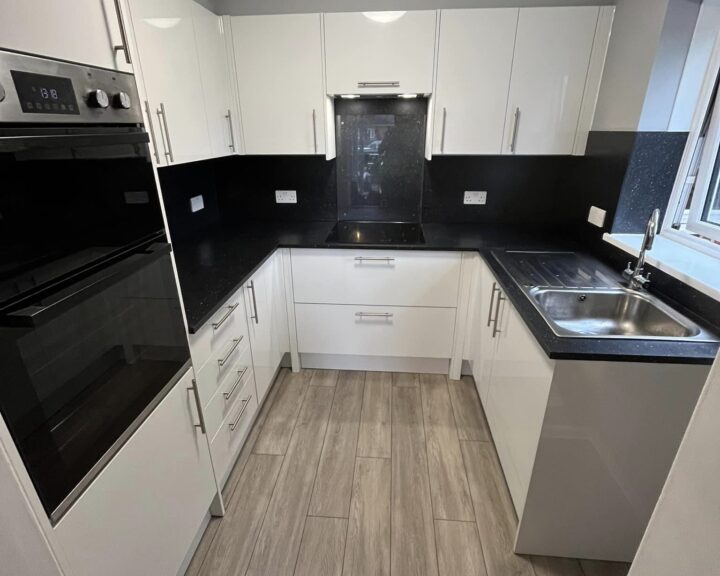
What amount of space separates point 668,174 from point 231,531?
242 centimetres

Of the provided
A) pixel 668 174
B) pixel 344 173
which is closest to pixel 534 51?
pixel 668 174

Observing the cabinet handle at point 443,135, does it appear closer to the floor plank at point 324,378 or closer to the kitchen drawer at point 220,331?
the kitchen drawer at point 220,331

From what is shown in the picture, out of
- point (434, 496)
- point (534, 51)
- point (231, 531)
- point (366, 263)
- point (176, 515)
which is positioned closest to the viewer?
point (176, 515)

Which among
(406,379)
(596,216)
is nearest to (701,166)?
(596,216)

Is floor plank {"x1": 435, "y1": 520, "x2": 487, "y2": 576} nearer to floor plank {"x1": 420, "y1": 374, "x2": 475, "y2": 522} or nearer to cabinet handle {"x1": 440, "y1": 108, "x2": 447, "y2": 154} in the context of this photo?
floor plank {"x1": 420, "y1": 374, "x2": 475, "y2": 522}

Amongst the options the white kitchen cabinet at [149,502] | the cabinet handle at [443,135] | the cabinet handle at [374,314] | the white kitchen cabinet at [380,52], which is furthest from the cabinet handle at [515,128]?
the white kitchen cabinet at [149,502]

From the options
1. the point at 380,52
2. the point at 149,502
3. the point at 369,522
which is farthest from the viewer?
the point at 380,52

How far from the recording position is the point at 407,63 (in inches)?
80.6

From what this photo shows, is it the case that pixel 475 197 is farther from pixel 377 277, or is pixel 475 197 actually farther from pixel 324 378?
pixel 324 378

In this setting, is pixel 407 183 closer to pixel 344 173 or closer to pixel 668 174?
pixel 344 173

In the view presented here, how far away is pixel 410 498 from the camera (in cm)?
172

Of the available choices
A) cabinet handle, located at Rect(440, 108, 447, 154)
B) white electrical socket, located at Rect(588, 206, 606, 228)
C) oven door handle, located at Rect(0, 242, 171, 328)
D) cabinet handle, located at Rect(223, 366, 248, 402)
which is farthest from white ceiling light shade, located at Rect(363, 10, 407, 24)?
cabinet handle, located at Rect(223, 366, 248, 402)

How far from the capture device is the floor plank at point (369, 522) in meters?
1.47

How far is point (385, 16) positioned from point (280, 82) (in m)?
0.63
